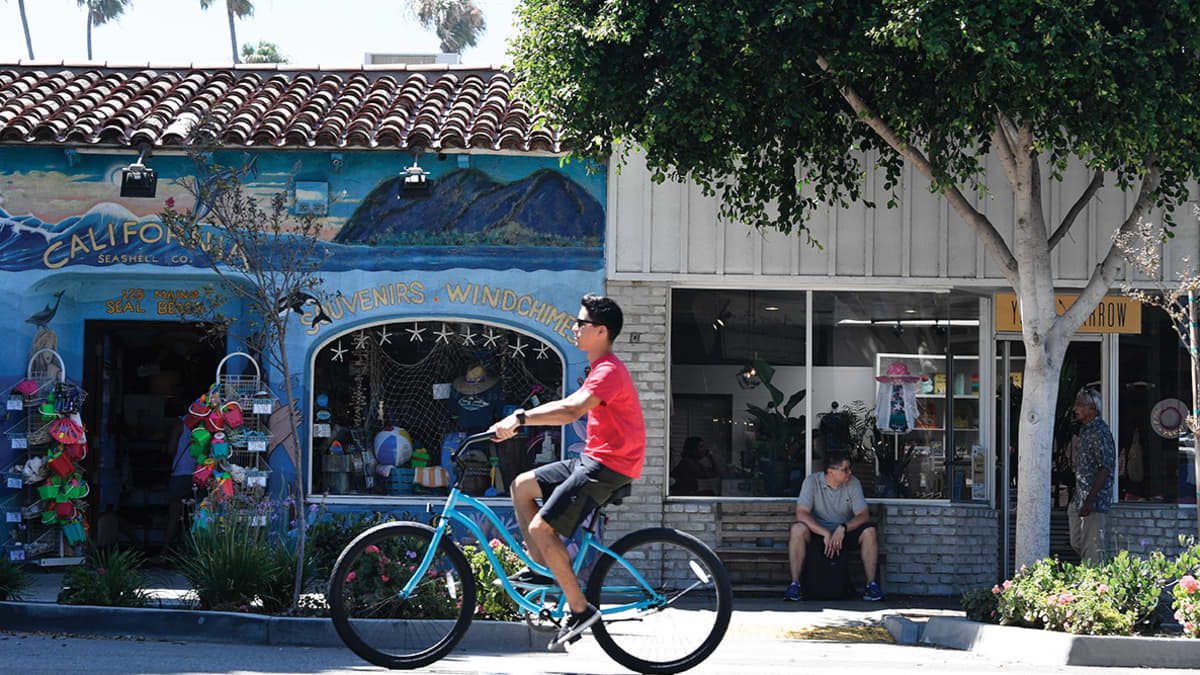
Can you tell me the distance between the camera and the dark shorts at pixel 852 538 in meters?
11.7

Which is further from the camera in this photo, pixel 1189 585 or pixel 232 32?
pixel 232 32

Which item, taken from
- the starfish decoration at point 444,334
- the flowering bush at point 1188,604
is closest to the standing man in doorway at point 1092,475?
the flowering bush at point 1188,604

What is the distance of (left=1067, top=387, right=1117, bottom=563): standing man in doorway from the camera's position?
11.4 m

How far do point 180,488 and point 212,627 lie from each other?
16.4 feet

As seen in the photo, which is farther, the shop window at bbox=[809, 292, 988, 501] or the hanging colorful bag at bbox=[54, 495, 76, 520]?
the shop window at bbox=[809, 292, 988, 501]

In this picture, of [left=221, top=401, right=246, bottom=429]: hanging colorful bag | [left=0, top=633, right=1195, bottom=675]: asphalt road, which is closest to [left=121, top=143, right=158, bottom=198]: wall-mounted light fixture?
[left=221, top=401, right=246, bottom=429]: hanging colorful bag

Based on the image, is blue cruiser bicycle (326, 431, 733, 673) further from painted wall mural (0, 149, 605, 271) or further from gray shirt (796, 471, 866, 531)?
painted wall mural (0, 149, 605, 271)

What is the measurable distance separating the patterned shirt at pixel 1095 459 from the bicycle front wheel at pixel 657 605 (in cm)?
628

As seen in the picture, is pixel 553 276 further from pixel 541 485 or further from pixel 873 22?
pixel 541 485

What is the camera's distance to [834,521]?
1181cm

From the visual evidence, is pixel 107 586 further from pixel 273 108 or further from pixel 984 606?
pixel 984 606

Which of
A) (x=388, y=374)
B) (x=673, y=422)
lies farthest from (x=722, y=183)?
(x=388, y=374)

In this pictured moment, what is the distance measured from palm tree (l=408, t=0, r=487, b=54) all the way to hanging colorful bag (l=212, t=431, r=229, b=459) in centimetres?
3793

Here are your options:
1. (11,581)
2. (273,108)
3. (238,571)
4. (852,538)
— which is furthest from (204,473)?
(852,538)
